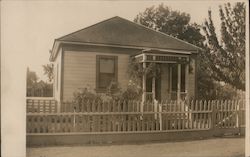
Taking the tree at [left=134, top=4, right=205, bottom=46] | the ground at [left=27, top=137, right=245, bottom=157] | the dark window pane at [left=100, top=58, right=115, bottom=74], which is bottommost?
the ground at [left=27, top=137, right=245, bottom=157]

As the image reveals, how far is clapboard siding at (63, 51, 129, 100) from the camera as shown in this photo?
3.92 metres

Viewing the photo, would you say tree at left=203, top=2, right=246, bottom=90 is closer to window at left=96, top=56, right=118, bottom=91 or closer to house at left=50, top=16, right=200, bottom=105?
house at left=50, top=16, right=200, bottom=105

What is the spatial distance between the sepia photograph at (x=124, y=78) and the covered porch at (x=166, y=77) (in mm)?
16

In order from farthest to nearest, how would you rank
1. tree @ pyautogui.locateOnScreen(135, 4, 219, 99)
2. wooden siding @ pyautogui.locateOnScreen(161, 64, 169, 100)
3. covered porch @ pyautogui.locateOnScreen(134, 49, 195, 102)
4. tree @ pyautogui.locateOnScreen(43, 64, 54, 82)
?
1. wooden siding @ pyautogui.locateOnScreen(161, 64, 169, 100)
2. covered porch @ pyautogui.locateOnScreen(134, 49, 195, 102)
3. tree @ pyautogui.locateOnScreen(135, 4, 219, 99)
4. tree @ pyautogui.locateOnScreen(43, 64, 54, 82)

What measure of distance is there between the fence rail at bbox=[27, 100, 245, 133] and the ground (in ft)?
0.85

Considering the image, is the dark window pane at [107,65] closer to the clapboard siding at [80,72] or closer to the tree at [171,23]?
the clapboard siding at [80,72]

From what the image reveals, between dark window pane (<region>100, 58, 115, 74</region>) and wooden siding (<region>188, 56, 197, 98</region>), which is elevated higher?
dark window pane (<region>100, 58, 115, 74</region>)

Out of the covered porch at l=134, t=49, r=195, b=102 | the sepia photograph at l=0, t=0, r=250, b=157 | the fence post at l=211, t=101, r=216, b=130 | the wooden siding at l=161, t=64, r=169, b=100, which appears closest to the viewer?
the sepia photograph at l=0, t=0, r=250, b=157

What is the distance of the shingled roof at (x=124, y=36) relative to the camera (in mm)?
3963

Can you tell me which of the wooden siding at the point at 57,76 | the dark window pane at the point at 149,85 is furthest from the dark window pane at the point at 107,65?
the wooden siding at the point at 57,76

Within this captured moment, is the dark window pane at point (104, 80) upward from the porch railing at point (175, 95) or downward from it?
upward

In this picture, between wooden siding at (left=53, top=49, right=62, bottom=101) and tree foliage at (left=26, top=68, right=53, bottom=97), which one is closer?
tree foliage at (left=26, top=68, right=53, bottom=97)

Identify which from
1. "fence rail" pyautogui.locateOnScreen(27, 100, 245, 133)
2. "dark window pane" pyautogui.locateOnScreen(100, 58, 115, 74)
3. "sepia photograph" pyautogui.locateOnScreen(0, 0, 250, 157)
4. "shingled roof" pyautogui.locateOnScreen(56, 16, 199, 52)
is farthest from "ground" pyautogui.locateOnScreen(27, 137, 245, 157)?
"shingled roof" pyautogui.locateOnScreen(56, 16, 199, 52)

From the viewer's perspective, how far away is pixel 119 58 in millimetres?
4539
